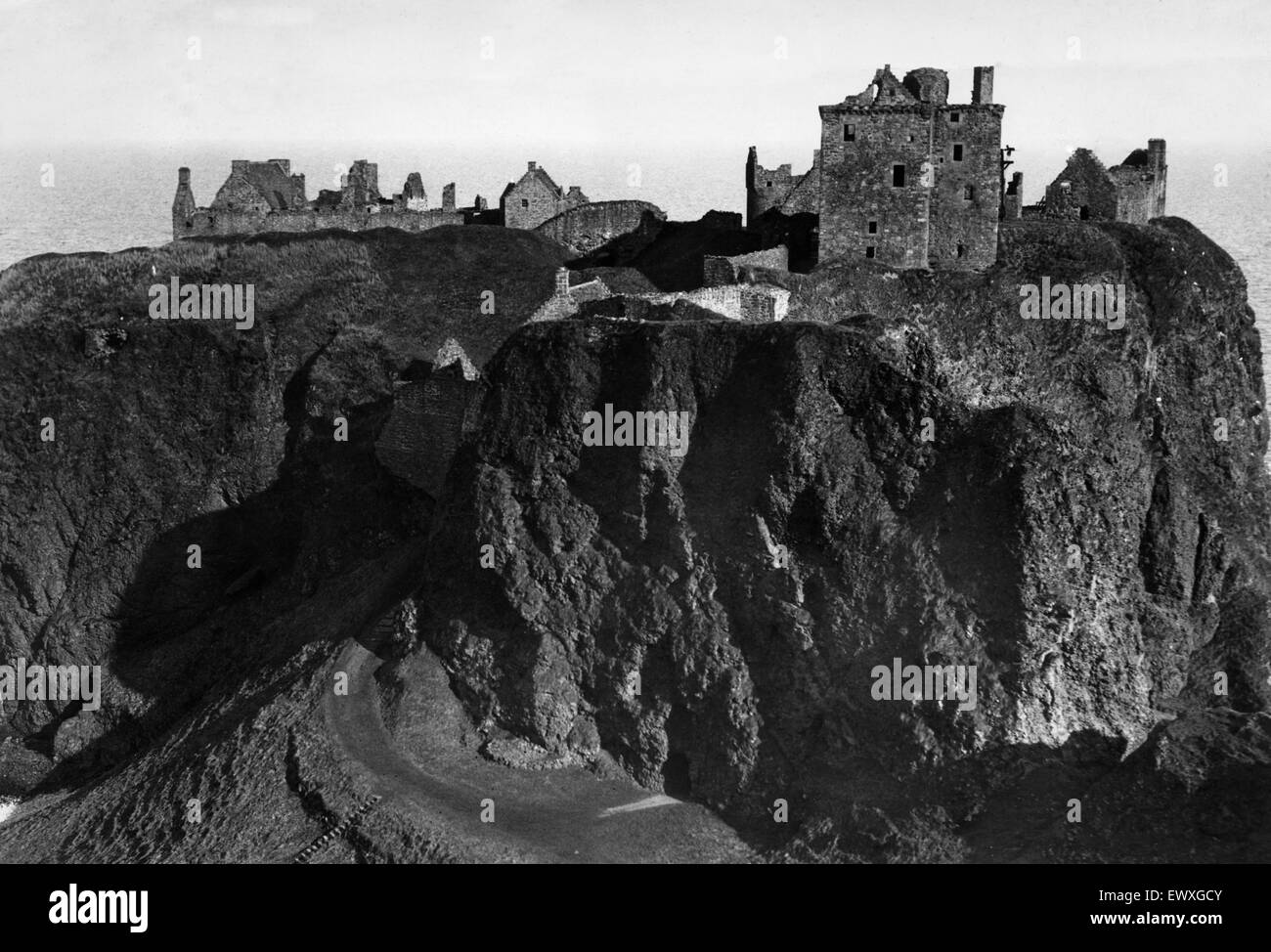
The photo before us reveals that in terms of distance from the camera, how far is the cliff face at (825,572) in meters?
47.3

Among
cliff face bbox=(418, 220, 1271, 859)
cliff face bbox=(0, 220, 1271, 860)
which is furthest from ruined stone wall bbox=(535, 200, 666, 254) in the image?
cliff face bbox=(418, 220, 1271, 859)

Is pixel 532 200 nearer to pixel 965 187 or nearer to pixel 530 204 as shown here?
pixel 530 204

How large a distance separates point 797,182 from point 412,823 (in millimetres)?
36925

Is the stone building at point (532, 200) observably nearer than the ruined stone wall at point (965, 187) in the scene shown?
No

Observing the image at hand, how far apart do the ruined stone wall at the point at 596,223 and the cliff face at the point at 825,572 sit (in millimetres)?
28722

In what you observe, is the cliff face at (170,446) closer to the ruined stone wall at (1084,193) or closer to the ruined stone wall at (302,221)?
the ruined stone wall at (302,221)

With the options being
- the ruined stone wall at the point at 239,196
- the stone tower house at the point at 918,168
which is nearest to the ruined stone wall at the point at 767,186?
the stone tower house at the point at 918,168

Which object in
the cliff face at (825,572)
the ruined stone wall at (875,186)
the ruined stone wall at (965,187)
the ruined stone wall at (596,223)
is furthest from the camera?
the ruined stone wall at (596,223)

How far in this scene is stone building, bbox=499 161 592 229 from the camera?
286 ft

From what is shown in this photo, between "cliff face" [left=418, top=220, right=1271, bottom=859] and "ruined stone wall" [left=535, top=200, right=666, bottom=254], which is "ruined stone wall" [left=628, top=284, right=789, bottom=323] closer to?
"cliff face" [left=418, top=220, right=1271, bottom=859]

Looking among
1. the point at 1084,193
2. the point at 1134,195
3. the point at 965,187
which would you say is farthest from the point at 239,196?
the point at 1134,195

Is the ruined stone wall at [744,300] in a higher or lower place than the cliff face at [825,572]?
higher

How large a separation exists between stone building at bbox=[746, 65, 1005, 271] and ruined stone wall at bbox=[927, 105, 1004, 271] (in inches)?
1.1

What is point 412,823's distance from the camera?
4688 centimetres
